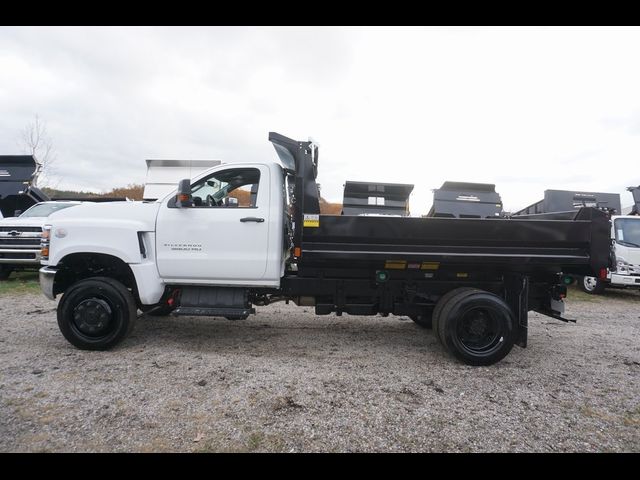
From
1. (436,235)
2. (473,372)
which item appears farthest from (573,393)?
(436,235)

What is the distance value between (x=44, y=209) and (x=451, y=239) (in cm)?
1074

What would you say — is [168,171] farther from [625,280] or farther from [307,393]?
[625,280]

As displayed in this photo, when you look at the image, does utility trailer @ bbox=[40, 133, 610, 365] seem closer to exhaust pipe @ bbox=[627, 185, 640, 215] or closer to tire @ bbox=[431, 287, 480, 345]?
tire @ bbox=[431, 287, 480, 345]

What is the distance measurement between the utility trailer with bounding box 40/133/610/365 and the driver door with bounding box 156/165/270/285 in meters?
0.01

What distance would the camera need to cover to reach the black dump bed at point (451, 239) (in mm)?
3967

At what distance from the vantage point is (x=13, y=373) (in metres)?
3.56

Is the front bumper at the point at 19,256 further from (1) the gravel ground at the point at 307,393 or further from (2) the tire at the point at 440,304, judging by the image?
(2) the tire at the point at 440,304

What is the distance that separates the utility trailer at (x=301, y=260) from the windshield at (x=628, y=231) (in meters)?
5.88

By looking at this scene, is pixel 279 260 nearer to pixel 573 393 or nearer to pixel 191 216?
pixel 191 216

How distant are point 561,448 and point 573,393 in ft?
3.69

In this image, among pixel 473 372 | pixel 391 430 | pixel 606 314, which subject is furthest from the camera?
pixel 606 314

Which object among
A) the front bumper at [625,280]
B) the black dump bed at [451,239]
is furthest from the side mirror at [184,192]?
the front bumper at [625,280]

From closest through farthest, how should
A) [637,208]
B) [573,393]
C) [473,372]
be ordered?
[573,393]
[473,372]
[637,208]

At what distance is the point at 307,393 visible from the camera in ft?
10.7
